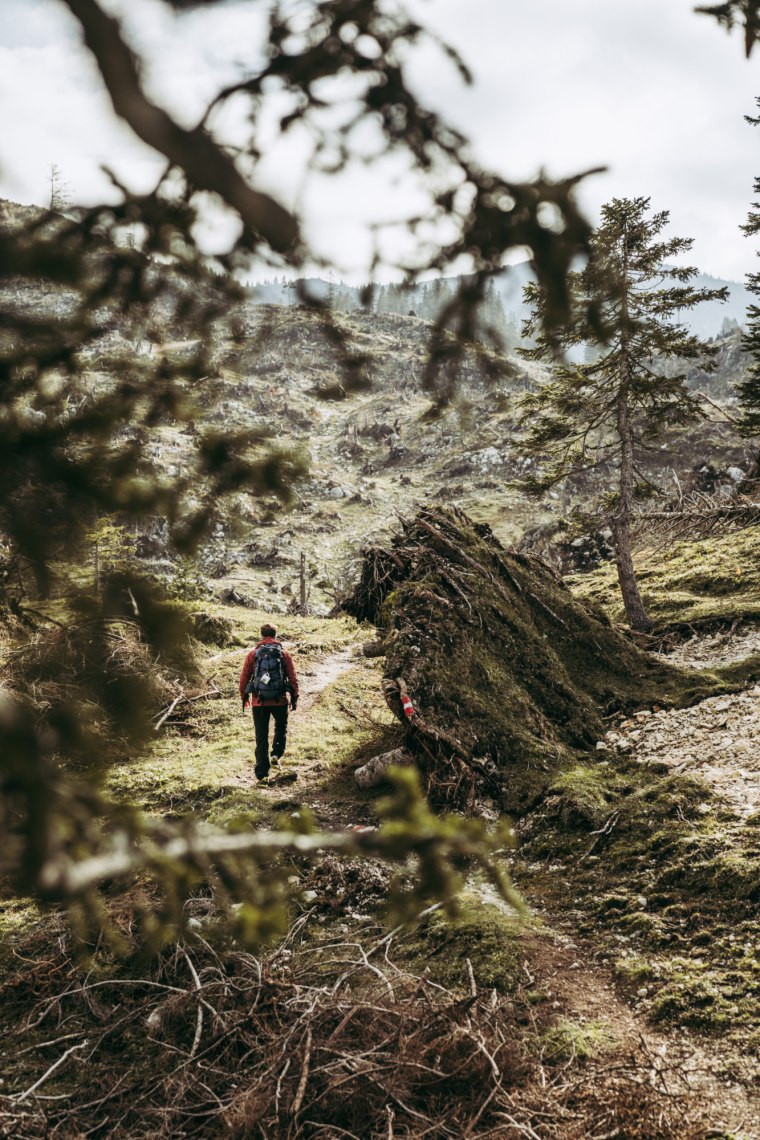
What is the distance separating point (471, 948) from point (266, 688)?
4.74 metres

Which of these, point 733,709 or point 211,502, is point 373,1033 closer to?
point 211,502

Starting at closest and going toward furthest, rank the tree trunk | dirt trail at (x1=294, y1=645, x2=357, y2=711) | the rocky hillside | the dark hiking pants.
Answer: the dark hiking pants, dirt trail at (x1=294, y1=645, x2=357, y2=711), the tree trunk, the rocky hillside

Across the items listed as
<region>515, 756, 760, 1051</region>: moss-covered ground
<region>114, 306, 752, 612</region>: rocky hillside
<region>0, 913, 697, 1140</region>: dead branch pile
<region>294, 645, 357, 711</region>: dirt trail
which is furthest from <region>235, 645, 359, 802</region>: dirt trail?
<region>114, 306, 752, 612</region>: rocky hillside

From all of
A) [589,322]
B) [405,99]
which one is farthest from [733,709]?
[405,99]

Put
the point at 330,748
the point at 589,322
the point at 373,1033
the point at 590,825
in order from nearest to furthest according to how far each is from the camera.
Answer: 1. the point at 589,322
2. the point at 373,1033
3. the point at 590,825
4. the point at 330,748

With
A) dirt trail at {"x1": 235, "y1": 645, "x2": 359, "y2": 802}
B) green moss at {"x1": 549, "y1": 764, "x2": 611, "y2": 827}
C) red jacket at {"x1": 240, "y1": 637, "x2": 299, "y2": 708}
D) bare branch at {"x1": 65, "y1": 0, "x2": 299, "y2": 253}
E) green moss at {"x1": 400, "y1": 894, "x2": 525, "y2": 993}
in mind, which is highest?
bare branch at {"x1": 65, "y1": 0, "x2": 299, "y2": 253}

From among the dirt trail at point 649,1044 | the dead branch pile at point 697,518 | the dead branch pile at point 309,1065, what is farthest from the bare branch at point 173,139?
the dead branch pile at point 697,518

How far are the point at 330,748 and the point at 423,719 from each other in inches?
107

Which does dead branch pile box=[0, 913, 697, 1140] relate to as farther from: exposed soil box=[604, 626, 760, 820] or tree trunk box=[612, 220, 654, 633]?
tree trunk box=[612, 220, 654, 633]

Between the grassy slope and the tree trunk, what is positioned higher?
the tree trunk

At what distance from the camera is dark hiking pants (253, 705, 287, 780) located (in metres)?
8.48

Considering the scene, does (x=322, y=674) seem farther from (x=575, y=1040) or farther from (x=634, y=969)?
(x=575, y=1040)

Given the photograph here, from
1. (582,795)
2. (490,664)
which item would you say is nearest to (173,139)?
(582,795)

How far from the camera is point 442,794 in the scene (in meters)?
7.25
